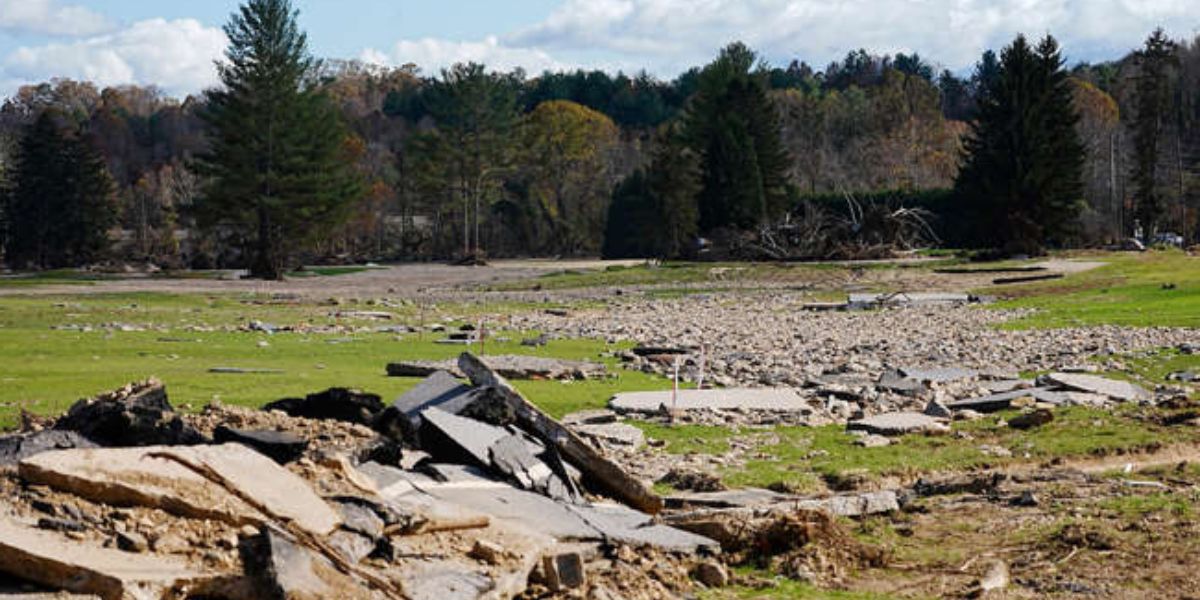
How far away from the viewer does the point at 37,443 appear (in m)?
9.41

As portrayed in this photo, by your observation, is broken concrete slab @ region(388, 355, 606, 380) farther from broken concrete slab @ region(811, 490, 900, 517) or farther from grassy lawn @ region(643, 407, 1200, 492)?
broken concrete slab @ region(811, 490, 900, 517)

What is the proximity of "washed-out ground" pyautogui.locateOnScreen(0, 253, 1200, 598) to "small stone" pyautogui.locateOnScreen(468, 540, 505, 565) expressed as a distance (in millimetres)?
1499

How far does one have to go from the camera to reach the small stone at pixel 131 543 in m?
7.40

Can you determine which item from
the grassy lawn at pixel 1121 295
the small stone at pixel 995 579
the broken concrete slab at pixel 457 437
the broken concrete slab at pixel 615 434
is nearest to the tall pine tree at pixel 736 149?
the grassy lawn at pixel 1121 295

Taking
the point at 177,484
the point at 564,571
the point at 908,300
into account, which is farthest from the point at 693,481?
the point at 908,300

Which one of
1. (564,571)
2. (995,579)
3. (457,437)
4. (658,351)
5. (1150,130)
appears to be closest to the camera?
(564,571)

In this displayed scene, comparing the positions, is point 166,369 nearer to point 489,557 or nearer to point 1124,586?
point 489,557

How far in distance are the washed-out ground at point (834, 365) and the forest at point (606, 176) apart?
10.3 metres

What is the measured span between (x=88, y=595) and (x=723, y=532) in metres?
4.84

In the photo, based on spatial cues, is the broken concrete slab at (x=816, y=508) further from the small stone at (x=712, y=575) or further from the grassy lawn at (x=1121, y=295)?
the grassy lawn at (x=1121, y=295)

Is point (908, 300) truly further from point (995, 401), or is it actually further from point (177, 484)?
point (177, 484)

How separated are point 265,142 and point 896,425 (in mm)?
52568

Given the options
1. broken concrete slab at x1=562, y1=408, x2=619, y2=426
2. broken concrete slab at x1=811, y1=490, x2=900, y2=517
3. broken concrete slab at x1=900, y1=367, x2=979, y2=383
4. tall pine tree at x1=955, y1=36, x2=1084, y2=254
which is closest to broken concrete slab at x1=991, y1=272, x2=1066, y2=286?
tall pine tree at x1=955, y1=36, x2=1084, y2=254

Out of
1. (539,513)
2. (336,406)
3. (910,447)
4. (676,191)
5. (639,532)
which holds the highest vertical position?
(676,191)
